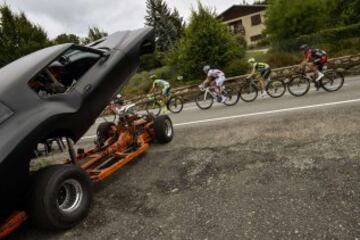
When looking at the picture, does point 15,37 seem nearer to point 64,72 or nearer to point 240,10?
point 64,72

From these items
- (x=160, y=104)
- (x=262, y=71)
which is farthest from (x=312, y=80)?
(x=160, y=104)

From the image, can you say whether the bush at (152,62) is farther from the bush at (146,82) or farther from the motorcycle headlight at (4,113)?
the motorcycle headlight at (4,113)

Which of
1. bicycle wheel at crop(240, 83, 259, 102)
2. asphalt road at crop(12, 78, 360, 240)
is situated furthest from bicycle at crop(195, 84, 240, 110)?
asphalt road at crop(12, 78, 360, 240)

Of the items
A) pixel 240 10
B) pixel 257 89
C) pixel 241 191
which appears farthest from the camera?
pixel 240 10

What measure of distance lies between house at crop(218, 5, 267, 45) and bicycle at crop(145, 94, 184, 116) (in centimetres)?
3991

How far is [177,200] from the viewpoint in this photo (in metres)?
4.18

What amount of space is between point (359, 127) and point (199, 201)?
3513mm

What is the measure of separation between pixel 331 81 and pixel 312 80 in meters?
0.59

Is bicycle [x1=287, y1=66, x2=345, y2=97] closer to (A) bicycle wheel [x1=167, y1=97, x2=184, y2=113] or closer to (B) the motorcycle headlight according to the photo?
(A) bicycle wheel [x1=167, y1=97, x2=184, y2=113]

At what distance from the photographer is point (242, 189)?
4160 mm

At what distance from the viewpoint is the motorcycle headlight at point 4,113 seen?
11.6 feet

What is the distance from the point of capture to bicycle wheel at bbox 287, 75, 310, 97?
434 inches

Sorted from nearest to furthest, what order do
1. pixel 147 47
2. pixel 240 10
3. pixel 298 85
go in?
pixel 147 47 → pixel 298 85 → pixel 240 10

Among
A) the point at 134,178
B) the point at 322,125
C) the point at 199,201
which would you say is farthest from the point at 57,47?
the point at 322,125
